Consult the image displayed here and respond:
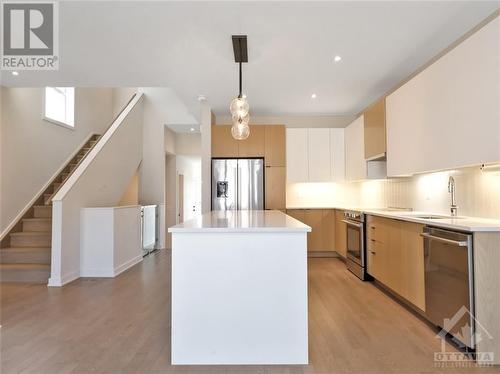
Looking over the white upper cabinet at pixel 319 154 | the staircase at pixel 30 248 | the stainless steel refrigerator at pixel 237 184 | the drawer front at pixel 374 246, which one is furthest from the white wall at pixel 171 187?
the drawer front at pixel 374 246

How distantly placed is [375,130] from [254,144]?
2125mm

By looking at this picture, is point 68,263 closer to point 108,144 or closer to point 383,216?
point 108,144

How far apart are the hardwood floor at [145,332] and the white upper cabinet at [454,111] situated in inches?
60.5

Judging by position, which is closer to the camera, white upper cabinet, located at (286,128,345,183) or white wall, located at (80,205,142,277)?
white wall, located at (80,205,142,277)

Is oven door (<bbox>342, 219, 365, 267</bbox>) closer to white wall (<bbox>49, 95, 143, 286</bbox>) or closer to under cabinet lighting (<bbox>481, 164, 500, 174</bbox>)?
under cabinet lighting (<bbox>481, 164, 500, 174</bbox>)

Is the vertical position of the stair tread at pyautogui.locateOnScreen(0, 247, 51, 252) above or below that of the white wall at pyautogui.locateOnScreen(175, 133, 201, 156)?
below

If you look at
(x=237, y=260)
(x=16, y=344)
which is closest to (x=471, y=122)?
(x=237, y=260)

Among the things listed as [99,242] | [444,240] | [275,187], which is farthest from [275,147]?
[444,240]

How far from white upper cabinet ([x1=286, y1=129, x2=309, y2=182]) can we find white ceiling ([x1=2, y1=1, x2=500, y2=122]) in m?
1.15

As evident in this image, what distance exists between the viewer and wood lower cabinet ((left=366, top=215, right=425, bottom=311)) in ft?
9.30

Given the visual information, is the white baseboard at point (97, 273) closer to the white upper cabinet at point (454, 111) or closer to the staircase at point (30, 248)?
the staircase at point (30, 248)

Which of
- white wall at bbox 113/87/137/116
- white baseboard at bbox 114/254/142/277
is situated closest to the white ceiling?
white baseboard at bbox 114/254/142/277

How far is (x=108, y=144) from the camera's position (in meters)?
5.27

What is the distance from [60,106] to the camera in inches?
234
